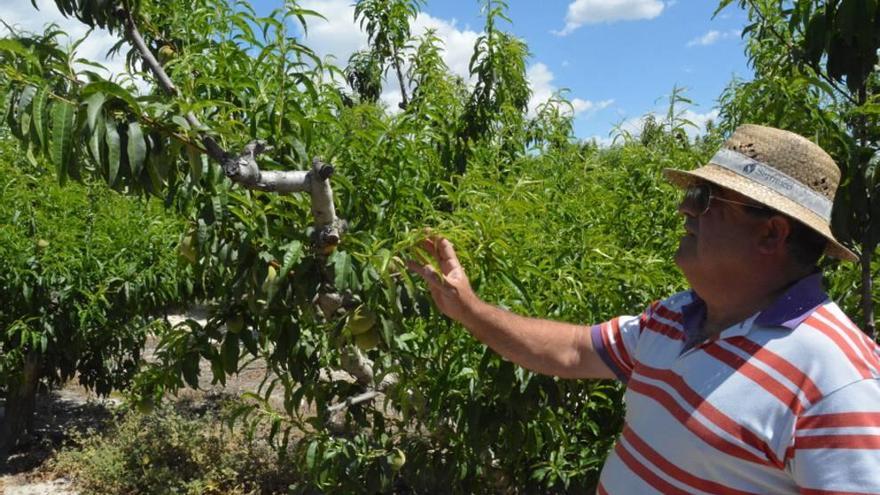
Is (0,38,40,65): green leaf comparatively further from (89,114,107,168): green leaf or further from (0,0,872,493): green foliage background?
(89,114,107,168): green leaf

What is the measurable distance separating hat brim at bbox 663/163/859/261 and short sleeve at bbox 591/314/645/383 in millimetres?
391

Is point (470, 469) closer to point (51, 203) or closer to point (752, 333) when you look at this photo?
point (752, 333)

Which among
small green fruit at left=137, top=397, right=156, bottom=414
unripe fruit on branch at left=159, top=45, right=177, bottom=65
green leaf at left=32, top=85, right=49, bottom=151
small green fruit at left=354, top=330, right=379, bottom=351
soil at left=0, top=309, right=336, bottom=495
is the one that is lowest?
soil at left=0, top=309, right=336, bottom=495

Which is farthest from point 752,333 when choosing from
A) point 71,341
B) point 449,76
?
point 71,341

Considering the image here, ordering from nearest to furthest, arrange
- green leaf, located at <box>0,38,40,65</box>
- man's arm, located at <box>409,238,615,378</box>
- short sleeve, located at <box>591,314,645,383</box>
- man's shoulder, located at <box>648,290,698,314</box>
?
green leaf, located at <box>0,38,40,65</box> → man's shoulder, located at <box>648,290,698,314</box> → short sleeve, located at <box>591,314,645,383</box> → man's arm, located at <box>409,238,615,378</box>

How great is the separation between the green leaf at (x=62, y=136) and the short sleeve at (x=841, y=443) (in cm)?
131

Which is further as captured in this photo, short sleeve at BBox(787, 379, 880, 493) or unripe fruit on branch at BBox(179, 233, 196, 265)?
unripe fruit on branch at BBox(179, 233, 196, 265)

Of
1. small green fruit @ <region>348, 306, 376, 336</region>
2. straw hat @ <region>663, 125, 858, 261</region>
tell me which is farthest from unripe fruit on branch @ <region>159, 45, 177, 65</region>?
straw hat @ <region>663, 125, 858, 261</region>

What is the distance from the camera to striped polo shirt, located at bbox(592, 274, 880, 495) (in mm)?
1098

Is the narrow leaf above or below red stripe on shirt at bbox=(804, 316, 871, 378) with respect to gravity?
above

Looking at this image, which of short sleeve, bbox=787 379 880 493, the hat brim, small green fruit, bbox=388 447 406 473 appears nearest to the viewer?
short sleeve, bbox=787 379 880 493

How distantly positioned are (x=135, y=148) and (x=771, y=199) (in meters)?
1.19

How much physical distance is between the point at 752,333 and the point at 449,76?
2.54 m

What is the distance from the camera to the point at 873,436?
107cm
